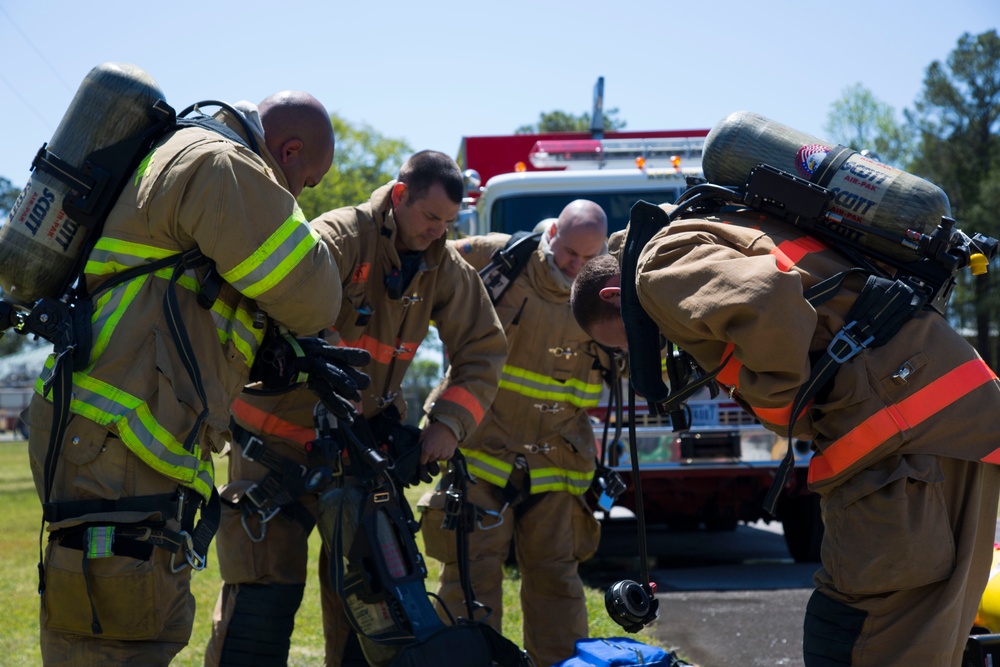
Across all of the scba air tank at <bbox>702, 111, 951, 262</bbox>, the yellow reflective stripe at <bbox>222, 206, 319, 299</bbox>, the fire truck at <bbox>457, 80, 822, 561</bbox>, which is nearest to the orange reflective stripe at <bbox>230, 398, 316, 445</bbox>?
the yellow reflective stripe at <bbox>222, 206, 319, 299</bbox>

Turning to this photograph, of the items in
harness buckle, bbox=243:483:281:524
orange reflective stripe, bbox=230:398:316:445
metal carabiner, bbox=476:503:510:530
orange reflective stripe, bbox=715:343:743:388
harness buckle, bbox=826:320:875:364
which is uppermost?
harness buckle, bbox=826:320:875:364

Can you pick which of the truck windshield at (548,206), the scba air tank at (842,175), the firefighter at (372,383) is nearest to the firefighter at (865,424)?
the scba air tank at (842,175)

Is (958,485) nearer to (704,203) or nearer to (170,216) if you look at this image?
Result: (704,203)

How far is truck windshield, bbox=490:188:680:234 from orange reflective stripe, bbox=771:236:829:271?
442cm

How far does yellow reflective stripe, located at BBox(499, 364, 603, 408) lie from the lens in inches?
182

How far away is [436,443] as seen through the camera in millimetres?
3852

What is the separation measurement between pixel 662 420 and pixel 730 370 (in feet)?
14.5

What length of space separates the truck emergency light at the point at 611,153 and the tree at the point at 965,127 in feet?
102

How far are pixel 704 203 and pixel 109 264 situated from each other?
1.69 metres

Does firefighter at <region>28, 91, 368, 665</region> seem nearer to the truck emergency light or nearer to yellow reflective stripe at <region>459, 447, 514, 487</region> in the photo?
yellow reflective stripe at <region>459, 447, 514, 487</region>

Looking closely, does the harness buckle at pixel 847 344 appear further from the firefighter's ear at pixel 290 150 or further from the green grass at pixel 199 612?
the green grass at pixel 199 612

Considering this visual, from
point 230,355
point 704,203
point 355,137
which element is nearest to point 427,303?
point 230,355

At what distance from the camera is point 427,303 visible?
418 centimetres

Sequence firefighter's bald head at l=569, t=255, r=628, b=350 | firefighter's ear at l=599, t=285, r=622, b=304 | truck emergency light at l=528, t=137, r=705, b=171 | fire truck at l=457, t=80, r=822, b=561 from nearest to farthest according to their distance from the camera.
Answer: firefighter's ear at l=599, t=285, r=622, b=304
firefighter's bald head at l=569, t=255, r=628, b=350
fire truck at l=457, t=80, r=822, b=561
truck emergency light at l=528, t=137, r=705, b=171
